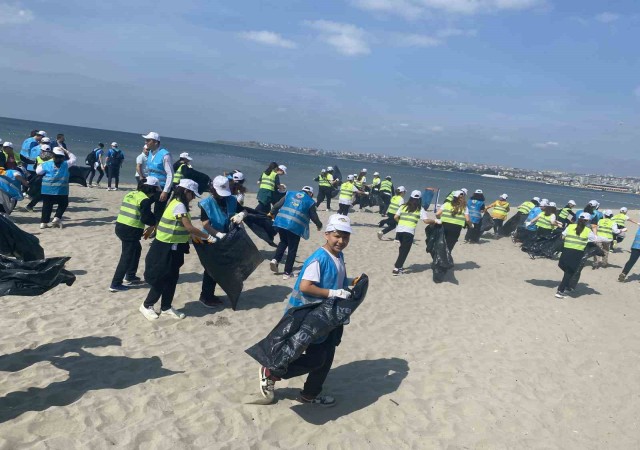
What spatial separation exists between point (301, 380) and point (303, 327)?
1246 mm

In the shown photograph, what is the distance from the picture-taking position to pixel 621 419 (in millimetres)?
4742

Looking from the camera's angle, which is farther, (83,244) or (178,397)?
(83,244)

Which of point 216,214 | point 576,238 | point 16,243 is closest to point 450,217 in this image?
point 576,238

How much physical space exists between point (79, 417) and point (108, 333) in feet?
5.50

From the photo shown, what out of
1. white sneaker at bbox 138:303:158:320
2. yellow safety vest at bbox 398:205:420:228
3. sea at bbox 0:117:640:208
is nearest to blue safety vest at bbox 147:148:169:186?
white sneaker at bbox 138:303:158:320

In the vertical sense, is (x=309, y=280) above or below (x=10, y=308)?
above

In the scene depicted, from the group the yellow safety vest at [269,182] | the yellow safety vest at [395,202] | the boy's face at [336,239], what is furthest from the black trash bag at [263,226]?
the yellow safety vest at [395,202]

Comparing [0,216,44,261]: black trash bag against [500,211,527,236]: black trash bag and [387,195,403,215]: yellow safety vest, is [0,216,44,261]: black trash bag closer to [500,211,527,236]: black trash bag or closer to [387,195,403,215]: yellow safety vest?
[387,195,403,215]: yellow safety vest

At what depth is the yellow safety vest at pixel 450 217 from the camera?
9609 millimetres

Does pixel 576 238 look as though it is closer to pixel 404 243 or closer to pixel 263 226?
pixel 404 243

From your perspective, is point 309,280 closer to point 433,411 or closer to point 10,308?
point 433,411

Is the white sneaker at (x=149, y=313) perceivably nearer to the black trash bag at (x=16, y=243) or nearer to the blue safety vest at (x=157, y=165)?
the black trash bag at (x=16, y=243)

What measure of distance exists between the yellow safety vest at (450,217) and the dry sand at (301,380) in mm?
1859

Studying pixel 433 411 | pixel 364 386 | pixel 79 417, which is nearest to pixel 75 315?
pixel 79 417
